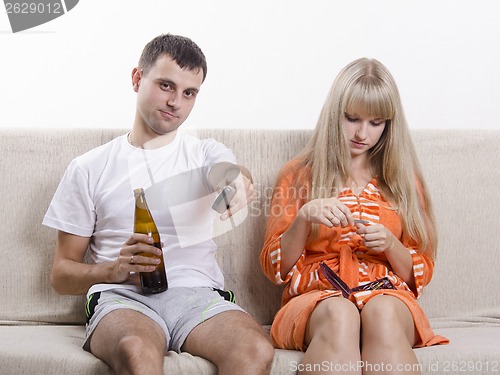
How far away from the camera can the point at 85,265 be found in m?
1.91

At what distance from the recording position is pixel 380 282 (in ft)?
5.96

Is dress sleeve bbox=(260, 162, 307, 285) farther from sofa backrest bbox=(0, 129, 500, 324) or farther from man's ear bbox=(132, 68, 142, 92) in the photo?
man's ear bbox=(132, 68, 142, 92)

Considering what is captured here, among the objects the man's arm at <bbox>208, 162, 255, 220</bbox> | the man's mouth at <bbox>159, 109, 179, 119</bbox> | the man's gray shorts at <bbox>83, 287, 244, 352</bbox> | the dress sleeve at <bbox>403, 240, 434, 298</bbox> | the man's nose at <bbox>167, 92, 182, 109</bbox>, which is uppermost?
the man's nose at <bbox>167, 92, 182, 109</bbox>

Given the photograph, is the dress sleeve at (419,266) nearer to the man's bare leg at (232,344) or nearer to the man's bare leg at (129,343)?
the man's bare leg at (232,344)

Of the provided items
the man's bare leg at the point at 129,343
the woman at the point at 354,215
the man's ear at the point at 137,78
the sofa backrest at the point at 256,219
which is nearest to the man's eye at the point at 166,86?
the man's ear at the point at 137,78

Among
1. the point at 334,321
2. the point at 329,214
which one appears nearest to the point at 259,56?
the point at 329,214

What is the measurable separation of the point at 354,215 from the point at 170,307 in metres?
0.53

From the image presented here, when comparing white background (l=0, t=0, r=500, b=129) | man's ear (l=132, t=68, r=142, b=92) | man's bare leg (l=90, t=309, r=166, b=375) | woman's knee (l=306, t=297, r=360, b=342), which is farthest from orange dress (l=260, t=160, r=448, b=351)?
white background (l=0, t=0, r=500, b=129)

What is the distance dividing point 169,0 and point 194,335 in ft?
4.39

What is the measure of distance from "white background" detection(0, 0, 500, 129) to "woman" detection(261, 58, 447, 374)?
1.96 feet

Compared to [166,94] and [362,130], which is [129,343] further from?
[362,130]

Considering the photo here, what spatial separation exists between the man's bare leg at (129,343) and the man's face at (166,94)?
1.81ft

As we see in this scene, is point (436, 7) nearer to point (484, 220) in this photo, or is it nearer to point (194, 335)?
point (484, 220)

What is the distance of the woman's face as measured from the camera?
1.96m
